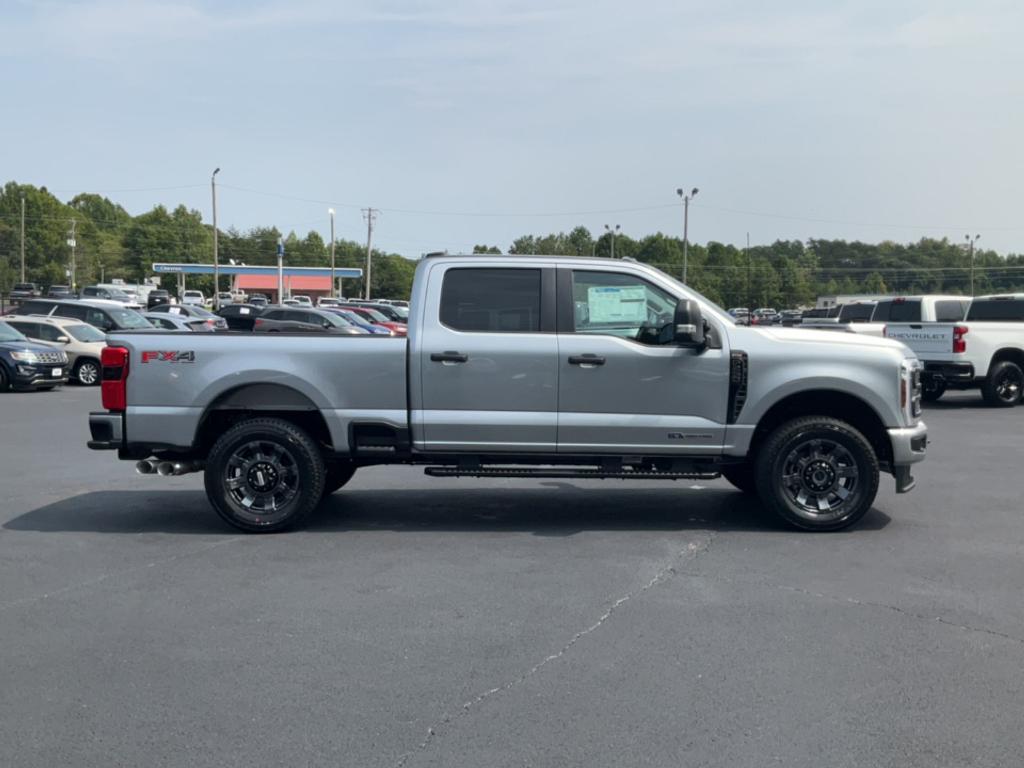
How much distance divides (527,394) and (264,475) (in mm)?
2148

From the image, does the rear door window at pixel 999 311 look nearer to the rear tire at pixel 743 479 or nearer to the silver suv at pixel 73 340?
the rear tire at pixel 743 479

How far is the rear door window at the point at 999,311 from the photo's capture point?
66.3 ft

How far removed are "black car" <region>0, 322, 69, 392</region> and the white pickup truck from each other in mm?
17111

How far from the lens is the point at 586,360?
26.3 feet

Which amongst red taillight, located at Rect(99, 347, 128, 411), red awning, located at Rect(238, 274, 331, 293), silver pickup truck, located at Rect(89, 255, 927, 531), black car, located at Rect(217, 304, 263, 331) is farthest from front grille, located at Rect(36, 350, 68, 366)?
red awning, located at Rect(238, 274, 331, 293)

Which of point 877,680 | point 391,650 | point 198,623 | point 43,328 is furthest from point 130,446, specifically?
point 43,328

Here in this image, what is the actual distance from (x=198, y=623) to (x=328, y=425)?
2.51 metres

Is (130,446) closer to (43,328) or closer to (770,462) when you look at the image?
(770,462)

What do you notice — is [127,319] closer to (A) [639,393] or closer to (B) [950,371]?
(B) [950,371]

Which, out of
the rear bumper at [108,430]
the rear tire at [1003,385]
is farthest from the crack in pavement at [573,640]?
the rear tire at [1003,385]

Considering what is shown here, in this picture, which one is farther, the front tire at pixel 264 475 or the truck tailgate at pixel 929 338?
the truck tailgate at pixel 929 338

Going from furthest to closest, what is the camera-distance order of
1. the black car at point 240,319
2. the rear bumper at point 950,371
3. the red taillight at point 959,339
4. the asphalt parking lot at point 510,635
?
1. the black car at point 240,319
2. the rear bumper at point 950,371
3. the red taillight at point 959,339
4. the asphalt parking lot at point 510,635

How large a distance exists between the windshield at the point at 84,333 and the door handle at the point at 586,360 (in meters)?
19.9

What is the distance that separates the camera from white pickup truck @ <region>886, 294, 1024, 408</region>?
19.3 meters
